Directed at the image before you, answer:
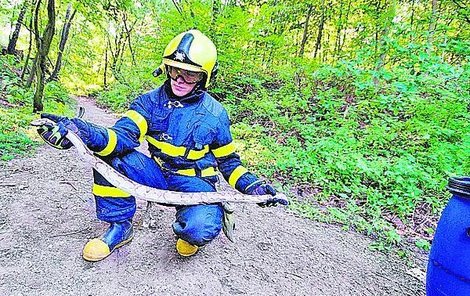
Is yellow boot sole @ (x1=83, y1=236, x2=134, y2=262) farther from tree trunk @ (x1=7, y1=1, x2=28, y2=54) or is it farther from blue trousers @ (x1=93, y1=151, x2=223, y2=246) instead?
tree trunk @ (x1=7, y1=1, x2=28, y2=54)

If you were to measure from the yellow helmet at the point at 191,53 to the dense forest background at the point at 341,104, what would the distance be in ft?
5.91

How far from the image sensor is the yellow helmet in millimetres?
1812

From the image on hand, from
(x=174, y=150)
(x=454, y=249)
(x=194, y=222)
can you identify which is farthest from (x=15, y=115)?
(x=454, y=249)

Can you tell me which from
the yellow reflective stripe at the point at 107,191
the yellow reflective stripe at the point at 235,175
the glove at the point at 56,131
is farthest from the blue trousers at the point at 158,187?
the glove at the point at 56,131

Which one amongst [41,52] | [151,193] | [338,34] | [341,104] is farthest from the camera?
[338,34]

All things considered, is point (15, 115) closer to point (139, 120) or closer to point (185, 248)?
point (139, 120)

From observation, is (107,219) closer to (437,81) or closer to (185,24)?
(437,81)

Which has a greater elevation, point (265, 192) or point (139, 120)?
point (139, 120)

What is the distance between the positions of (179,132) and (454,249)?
4.67 feet

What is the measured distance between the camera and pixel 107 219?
192 centimetres

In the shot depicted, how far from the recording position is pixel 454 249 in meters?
1.51

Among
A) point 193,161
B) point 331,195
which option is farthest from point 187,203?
point 331,195

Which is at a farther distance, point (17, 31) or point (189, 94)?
point (17, 31)

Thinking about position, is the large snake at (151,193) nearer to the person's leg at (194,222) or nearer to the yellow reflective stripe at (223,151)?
the person's leg at (194,222)
